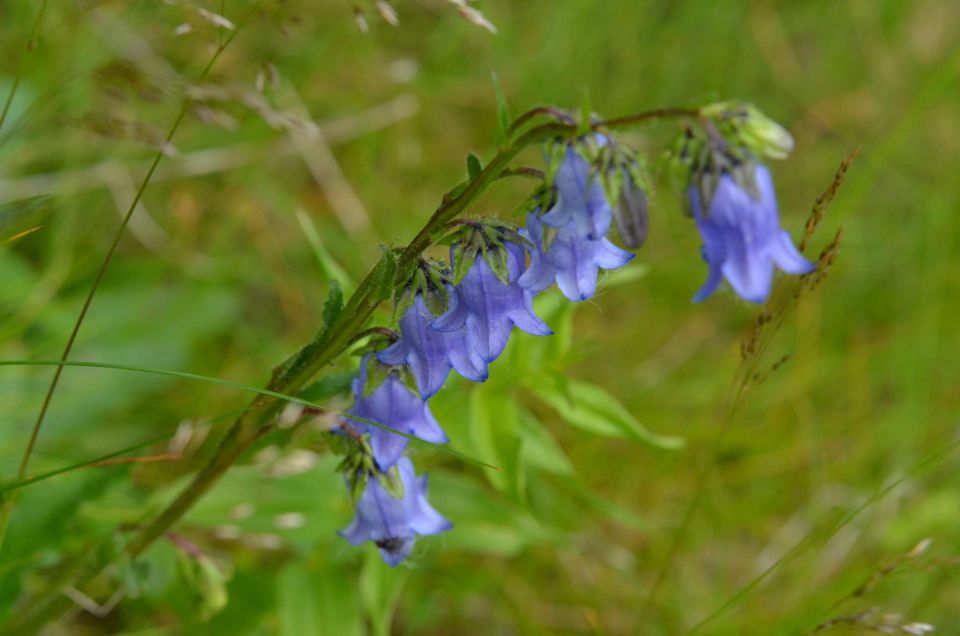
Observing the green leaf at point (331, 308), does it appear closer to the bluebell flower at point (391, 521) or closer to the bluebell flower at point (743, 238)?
the bluebell flower at point (391, 521)

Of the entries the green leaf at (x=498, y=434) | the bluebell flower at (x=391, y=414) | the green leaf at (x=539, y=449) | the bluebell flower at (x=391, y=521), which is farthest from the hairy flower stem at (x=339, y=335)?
the green leaf at (x=539, y=449)

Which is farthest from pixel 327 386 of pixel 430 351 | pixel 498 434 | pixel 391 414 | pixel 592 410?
pixel 592 410

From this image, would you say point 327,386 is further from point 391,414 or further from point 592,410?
point 592,410

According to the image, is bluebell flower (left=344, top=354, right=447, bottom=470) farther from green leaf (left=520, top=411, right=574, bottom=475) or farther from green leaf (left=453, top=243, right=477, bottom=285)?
green leaf (left=520, top=411, right=574, bottom=475)

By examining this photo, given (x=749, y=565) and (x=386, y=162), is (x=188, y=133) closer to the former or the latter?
(x=386, y=162)

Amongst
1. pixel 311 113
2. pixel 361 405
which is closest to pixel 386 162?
pixel 311 113

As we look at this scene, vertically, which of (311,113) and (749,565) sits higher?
(311,113)
